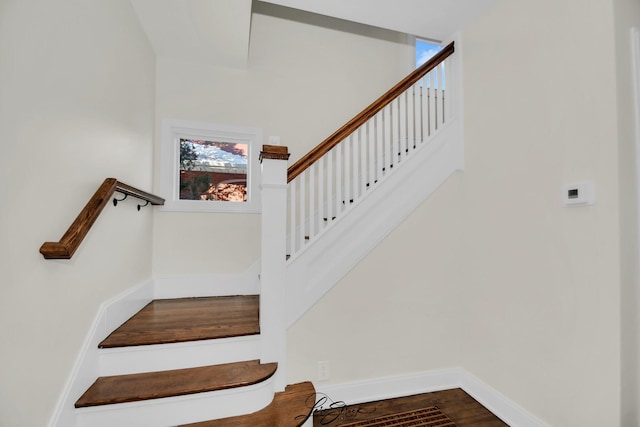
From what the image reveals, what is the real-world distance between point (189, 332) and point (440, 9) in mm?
2905

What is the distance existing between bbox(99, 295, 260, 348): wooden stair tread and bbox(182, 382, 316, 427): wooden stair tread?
419 millimetres

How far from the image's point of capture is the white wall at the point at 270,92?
108 inches

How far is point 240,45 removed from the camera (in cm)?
252

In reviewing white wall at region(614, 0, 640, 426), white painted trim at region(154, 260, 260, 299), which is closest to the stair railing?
white painted trim at region(154, 260, 260, 299)

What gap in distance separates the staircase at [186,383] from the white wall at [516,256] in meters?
0.29

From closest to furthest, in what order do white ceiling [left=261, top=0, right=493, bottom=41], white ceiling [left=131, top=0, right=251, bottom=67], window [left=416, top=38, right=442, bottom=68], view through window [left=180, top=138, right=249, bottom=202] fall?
1. white ceiling [left=131, top=0, right=251, bottom=67]
2. white ceiling [left=261, top=0, right=493, bottom=41]
3. view through window [left=180, top=138, right=249, bottom=202]
4. window [left=416, top=38, right=442, bottom=68]

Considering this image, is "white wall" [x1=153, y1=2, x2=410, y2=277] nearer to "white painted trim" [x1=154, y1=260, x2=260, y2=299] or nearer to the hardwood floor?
"white painted trim" [x1=154, y1=260, x2=260, y2=299]

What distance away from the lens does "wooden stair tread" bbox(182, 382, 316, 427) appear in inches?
60.9

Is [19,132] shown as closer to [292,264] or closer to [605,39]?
[292,264]

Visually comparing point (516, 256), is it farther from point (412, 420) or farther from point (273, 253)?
point (273, 253)

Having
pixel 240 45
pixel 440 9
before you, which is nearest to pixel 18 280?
pixel 240 45

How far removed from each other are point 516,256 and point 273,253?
1558 millimetres

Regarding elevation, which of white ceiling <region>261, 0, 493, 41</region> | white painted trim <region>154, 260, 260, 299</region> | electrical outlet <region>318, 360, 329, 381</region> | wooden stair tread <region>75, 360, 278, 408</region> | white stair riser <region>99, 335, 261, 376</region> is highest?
white ceiling <region>261, 0, 493, 41</region>

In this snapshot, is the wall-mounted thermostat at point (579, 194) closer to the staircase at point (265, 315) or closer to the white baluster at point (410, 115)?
the staircase at point (265, 315)
